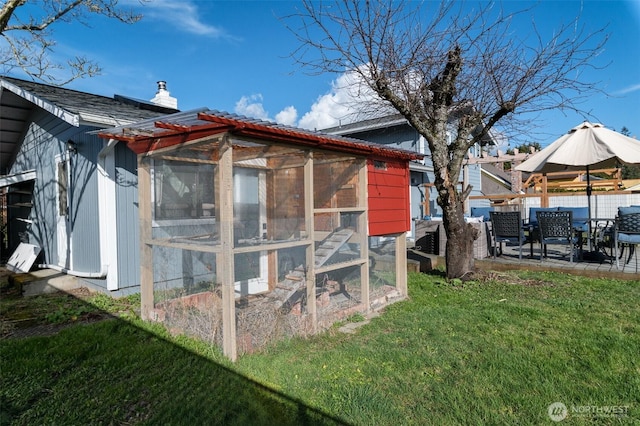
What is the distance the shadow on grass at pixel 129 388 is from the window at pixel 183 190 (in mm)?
1418

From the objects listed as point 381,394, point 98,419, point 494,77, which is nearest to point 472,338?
point 381,394

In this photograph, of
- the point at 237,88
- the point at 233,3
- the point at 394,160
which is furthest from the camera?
the point at 237,88

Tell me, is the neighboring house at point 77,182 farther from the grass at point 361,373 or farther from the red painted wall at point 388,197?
the red painted wall at point 388,197

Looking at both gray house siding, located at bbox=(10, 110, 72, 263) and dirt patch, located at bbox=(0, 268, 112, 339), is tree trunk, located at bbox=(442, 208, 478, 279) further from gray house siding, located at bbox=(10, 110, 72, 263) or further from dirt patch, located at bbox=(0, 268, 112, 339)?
gray house siding, located at bbox=(10, 110, 72, 263)

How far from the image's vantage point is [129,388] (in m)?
3.08

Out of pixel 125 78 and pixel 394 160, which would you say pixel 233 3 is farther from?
pixel 394 160

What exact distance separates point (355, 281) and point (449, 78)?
360 centimetres

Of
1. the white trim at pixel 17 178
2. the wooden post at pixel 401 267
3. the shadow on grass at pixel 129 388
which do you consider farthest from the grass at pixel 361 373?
the white trim at pixel 17 178

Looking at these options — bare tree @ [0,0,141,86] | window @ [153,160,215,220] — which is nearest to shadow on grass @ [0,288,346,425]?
window @ [153,160,215,220]

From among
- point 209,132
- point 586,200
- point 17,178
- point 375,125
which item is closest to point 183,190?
point 209,132

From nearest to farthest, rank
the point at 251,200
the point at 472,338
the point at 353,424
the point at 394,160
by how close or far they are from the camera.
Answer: the point at 353,424 → the point at 472,338 → the point at 251,200 → the point at 394,160

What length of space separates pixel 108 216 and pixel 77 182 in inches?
50.1

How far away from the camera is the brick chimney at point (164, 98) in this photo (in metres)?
9.77

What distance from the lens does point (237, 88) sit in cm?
1062
